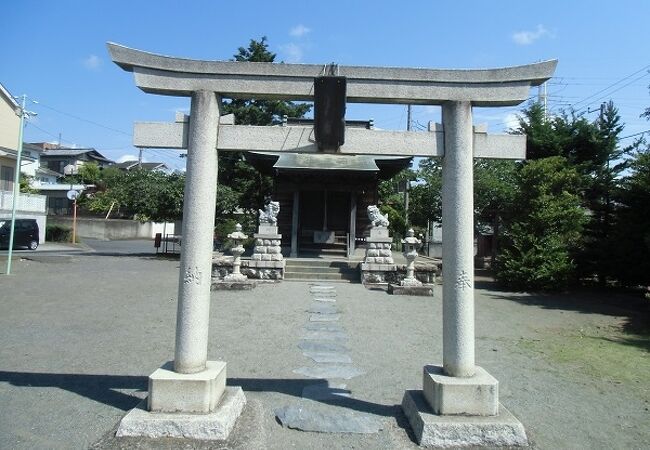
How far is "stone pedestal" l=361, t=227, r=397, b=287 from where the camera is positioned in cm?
1451

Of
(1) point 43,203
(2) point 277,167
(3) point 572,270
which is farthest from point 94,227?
(3) point 572,270

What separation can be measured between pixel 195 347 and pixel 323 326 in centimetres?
467

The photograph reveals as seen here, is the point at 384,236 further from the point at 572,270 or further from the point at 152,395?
the point at 152,395

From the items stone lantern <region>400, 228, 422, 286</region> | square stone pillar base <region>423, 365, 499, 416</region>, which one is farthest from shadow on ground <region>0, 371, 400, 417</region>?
stone lantern <region>400, 228, 422, 286</region>

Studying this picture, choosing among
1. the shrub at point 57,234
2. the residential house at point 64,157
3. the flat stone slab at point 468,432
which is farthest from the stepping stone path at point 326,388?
the residential house at point 64,157

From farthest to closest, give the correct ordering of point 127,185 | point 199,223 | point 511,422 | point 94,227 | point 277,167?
point 94,227, point 127,185, point 277,167, point 199,223, point 511,422

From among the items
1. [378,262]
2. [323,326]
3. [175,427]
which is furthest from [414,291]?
[175,427]

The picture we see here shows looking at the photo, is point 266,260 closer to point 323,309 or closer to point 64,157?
point 323,309

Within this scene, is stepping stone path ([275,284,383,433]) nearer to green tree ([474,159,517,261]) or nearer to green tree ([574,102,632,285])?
green tree ([574,102,632,285])

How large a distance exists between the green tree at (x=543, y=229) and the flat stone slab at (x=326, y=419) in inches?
482

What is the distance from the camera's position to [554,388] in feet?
18.1

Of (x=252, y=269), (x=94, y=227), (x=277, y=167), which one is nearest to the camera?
(x=252, y=269)

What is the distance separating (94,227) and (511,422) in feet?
141

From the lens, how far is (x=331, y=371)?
5895 millimetres
